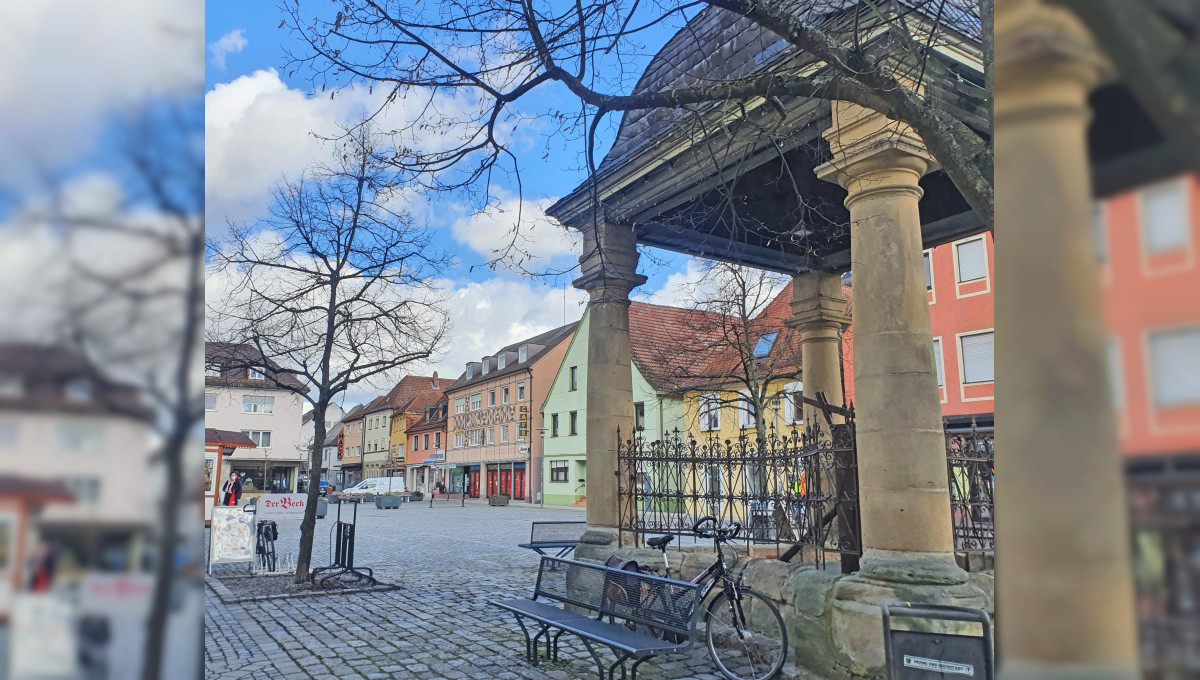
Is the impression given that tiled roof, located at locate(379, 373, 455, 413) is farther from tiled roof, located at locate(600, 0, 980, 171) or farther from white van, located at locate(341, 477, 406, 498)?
tiled roof, located at locate(600, 0, 980, 171)

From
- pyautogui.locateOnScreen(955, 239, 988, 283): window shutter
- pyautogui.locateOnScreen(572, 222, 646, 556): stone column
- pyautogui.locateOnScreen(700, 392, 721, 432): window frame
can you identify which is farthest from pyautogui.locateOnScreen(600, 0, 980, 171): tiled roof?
pyautogui.locateOnScreen(955, 239, 988, 283): window shutter

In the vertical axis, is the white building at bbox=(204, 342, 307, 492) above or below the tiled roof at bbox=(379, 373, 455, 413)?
below

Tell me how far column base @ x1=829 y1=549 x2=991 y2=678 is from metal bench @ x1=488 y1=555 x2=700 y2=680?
1.05m

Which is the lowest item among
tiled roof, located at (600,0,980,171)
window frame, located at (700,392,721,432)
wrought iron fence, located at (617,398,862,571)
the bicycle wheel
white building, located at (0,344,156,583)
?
the bicycle wheel

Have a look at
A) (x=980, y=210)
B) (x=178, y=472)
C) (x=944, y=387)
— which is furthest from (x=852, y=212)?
(x=944, y=387)

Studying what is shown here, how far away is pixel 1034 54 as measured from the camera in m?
0.45

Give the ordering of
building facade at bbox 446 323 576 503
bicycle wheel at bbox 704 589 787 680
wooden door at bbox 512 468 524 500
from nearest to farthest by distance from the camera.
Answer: bicycle wheel at bbox 704 589 787 680 → building facade at bbox 446 323 576 503 → wooden door at bbox 512 468 524 500

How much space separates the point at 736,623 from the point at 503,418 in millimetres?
47318

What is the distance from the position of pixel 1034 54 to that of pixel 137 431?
649mm

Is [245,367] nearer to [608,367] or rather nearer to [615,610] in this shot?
[608,367]

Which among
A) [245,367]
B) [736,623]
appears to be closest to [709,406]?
[245,367]

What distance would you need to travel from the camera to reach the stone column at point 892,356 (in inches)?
220

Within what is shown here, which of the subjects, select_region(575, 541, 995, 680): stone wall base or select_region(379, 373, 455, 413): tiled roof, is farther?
select_region(379, 373, 455, 413): tiled roof

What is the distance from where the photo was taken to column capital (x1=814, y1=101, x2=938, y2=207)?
19.4 feet
